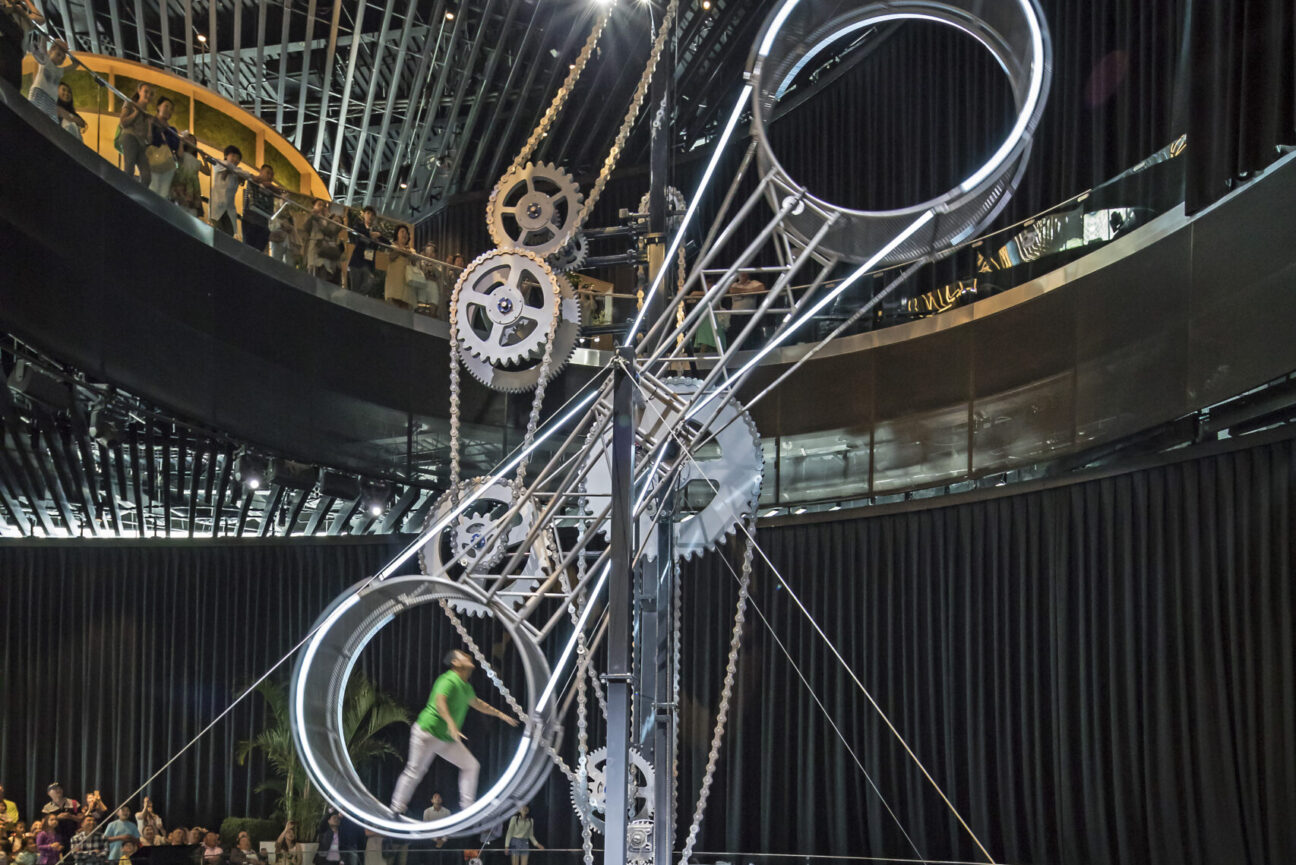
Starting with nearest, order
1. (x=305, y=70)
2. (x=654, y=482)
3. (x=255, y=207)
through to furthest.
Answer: (x=654, y=482), (x=255, y=207), (x=305, y=70)

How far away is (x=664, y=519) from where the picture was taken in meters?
5.11

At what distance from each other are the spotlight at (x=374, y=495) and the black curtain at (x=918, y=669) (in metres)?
1.87

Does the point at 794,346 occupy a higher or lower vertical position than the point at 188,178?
lower

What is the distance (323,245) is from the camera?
37.4 ft

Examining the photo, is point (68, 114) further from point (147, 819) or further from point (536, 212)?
point (147, 819)

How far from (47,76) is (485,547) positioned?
5.83 m

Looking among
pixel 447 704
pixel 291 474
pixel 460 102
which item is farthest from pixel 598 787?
pixel 460 102

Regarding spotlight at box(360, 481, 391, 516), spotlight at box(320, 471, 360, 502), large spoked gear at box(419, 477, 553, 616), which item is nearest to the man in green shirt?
large spoked gear at box(419, 477, 553, 616)

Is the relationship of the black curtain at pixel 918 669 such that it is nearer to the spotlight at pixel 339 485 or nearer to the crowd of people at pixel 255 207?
the spotlight at pixel 339 485

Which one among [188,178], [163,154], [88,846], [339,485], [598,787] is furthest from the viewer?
[339,485]

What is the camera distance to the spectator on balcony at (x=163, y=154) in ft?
32.0

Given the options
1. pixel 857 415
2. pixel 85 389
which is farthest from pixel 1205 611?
pixel 85 389

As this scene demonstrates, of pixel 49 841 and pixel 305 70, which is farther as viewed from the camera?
pixel 305 70

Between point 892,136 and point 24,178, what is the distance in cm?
854
